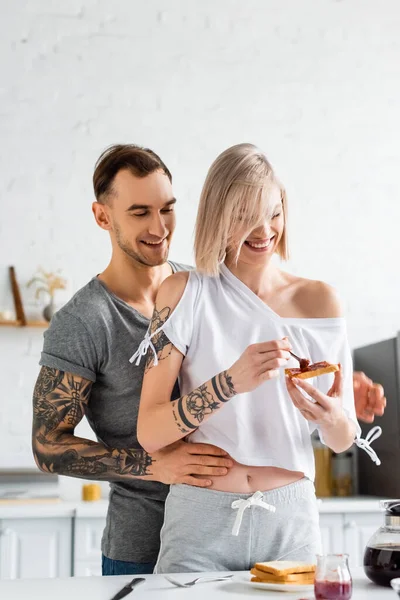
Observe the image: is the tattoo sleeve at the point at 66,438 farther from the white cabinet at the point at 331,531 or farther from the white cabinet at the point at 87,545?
the white cabinet at the point at 331,531

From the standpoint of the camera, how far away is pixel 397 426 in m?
3.83

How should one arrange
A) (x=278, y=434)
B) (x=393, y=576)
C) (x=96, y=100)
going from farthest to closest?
(x=96, y=100)
(x=278, y=434)
(x=393, y=576)

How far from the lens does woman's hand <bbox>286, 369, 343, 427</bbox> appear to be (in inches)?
64.9

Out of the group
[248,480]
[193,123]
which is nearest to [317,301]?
[248,480]

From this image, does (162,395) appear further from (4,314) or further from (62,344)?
(4,314)

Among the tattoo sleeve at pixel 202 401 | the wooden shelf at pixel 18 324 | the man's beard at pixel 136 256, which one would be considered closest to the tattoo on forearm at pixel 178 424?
the tattoo sleeve at pixel 202 401

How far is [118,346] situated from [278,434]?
577 mm

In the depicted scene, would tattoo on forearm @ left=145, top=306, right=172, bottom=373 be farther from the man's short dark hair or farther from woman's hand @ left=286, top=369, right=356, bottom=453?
the man's short dark hair

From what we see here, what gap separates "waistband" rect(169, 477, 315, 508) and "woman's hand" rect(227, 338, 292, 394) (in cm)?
25

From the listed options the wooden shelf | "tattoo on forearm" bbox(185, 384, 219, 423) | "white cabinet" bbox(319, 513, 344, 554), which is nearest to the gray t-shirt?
"tattoo on forearm" bbox(185, 384, 219, 423)

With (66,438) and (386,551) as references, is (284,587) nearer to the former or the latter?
(386,551)

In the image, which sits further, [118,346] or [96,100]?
[96,100]

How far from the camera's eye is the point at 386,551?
1.47 m

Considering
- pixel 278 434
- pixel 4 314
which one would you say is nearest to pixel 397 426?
pixel 4 314
